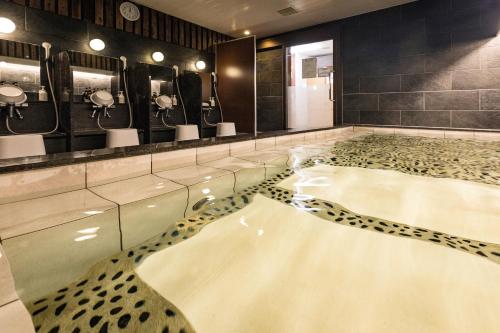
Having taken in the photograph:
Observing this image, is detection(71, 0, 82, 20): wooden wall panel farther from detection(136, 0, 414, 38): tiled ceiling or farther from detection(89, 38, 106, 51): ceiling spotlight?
detection(136, 0, 414, 38): tiled ceiling

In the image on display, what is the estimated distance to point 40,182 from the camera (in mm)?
1363

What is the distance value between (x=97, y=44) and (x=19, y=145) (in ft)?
7.94

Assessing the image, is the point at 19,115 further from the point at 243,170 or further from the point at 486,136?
the point at 486,136

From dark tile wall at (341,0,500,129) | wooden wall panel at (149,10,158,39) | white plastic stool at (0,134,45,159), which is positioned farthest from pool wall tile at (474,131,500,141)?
white plastic stool at (0,134,45,159)

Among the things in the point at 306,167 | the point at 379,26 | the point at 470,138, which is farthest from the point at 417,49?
the point at 306,167

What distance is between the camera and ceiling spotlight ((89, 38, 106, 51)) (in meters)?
4.30

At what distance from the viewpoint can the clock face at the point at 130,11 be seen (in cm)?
461

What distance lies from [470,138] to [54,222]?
17.3 ft

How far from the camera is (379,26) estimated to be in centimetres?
521

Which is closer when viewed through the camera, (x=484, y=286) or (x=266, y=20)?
(x=484, y=286)

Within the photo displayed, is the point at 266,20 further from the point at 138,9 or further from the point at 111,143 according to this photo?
the point at 111,143

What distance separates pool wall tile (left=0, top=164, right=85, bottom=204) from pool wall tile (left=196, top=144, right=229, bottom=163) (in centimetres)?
88

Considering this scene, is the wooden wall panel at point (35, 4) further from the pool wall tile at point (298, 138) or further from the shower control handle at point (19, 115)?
the pool wall tile at point (298, 138)

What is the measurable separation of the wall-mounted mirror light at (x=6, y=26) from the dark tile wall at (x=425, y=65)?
558 cm
